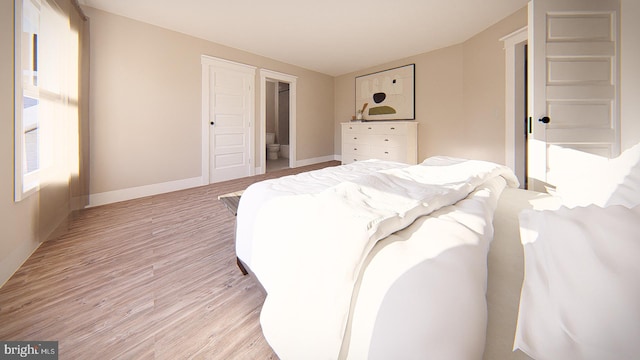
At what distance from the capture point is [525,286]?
1.64 feet

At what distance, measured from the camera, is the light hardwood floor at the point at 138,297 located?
3.59 ft

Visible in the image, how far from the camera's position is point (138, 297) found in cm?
140

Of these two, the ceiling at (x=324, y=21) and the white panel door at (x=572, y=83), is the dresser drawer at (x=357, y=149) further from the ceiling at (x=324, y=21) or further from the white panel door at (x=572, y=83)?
the white panel door at (x=572, y=83)

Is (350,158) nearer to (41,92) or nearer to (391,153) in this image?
(391,153)

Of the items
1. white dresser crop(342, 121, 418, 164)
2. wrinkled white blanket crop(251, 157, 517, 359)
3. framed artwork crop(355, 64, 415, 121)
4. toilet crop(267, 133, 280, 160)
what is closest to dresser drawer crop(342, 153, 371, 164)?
white dresser crop(342, 121, 418, 164)

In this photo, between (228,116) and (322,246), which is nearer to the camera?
(322,246)

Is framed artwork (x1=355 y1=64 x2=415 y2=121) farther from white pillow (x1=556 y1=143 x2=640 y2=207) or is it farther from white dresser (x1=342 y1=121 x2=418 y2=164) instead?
white pillow (x1=556 y1=143 x2=640 y2=207)

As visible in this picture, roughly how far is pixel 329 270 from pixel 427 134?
4.90 metres

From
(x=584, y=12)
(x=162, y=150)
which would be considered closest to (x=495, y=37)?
(x=584, y=12)

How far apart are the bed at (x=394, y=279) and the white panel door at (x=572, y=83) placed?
5.08ft

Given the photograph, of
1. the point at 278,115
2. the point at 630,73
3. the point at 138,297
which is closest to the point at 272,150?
the point at 278,115

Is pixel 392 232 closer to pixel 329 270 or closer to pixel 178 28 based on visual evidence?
pixel 329 270

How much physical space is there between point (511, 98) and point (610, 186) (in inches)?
127

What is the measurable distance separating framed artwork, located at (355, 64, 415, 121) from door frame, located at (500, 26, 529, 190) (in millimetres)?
A: 1784
